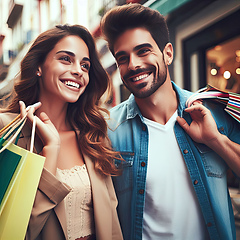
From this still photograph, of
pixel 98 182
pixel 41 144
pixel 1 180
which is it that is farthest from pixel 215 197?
pixel 1 180

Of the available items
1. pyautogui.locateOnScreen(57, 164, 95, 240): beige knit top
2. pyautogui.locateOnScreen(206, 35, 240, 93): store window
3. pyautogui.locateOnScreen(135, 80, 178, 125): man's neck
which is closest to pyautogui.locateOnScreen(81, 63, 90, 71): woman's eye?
pyautogui.locateOnScreen(135, 80, 178, 125): man's neck

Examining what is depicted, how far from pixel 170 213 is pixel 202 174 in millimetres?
299

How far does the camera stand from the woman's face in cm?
136

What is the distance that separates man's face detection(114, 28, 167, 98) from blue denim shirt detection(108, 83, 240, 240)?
225 millimetres

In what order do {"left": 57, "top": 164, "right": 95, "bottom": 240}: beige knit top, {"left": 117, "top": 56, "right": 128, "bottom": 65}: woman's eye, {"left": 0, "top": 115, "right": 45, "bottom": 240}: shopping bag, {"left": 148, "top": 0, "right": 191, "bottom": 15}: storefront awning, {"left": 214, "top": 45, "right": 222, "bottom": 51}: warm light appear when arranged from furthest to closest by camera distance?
1. {"left": 148, "top": 0, "right": 191, "bottom": 15}: storefront awning
2. {"left": 214, "top": 45, "right": 222, "bottom": 51}: warm light
3. {"left": 117, "top": 56, "right": 128, "bottom": 65}: woman's eye
4. {"left": 57, "top": 164, "right": 95, "bottom": 240}: beige knit top
5. {"left": 0, "top": 115, "right": 45, "bottom": 240}: shopping bag

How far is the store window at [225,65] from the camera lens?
1.59 m

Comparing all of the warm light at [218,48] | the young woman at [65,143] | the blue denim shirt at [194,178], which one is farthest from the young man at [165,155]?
the warm light at [218,48]

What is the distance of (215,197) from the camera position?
1.47 m

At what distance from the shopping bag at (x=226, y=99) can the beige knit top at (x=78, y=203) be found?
2.54ft

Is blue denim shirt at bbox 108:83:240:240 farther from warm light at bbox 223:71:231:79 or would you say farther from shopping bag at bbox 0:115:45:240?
shopping bag at bbox 0:115:45:240

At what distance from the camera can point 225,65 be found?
65.6 inches

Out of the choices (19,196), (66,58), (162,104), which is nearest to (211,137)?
(162,104)

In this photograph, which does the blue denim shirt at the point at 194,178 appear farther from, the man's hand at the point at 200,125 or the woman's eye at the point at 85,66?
the woman's eye at the point at 85,66

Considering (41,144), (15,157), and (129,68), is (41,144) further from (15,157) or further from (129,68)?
(129,68)
